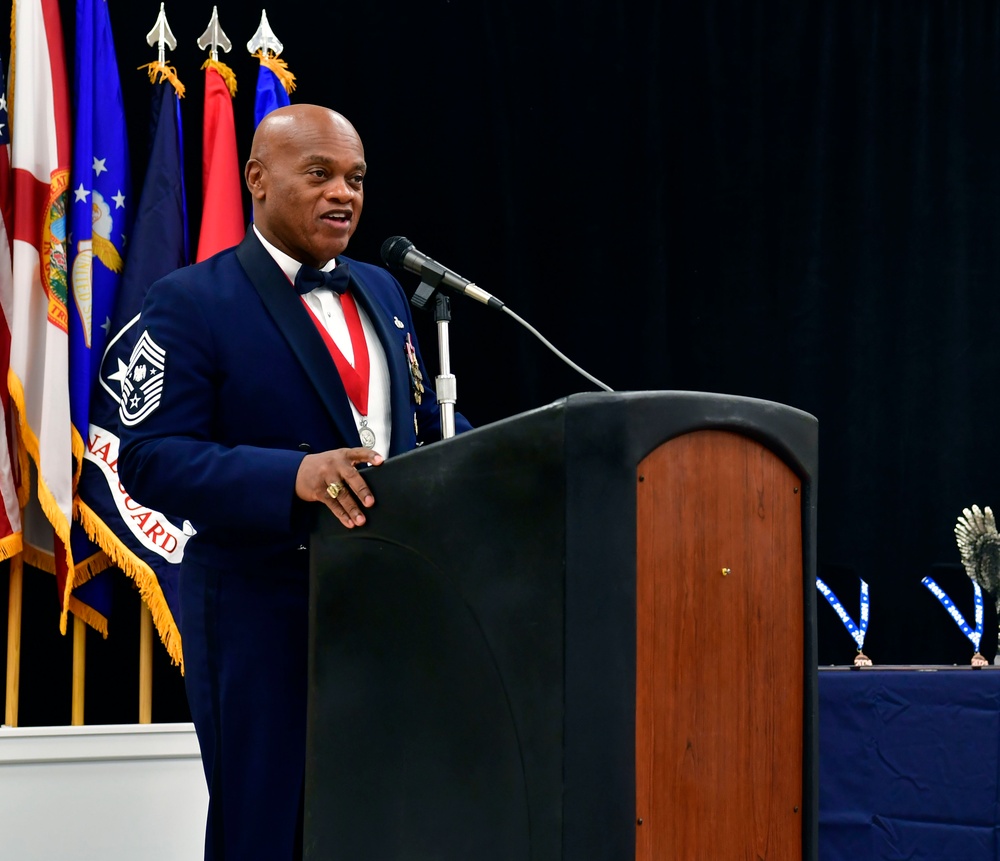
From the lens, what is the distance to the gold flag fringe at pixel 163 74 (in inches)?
111

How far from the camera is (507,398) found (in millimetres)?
3238

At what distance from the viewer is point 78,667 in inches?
108

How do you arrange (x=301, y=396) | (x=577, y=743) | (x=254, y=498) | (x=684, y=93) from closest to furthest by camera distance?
1. (x=577, y=743)
2. (x=254, y=498)
3. (x=301, y=396)
4. (x=684, y=93)

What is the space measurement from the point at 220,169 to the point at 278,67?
0.96 ft

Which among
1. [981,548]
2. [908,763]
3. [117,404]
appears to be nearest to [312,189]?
[117,404]

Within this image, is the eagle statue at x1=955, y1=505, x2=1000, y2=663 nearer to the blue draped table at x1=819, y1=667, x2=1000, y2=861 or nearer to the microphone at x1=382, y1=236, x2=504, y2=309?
the blue draped table at x1=819, y1=667, x2=1000, y2=861

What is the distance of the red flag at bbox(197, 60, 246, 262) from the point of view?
9.25ft

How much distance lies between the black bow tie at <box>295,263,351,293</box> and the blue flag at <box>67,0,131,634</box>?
1.28 m

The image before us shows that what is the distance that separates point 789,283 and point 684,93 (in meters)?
0.66

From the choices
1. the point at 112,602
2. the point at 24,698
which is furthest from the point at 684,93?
the point at 24,698

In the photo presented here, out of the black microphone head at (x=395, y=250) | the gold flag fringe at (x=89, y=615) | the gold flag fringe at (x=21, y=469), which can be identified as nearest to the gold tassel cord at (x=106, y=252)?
the gold flag fringe at (x=21, y=469)

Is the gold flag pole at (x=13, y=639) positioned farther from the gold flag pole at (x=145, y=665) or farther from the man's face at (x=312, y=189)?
the man's face at (x=312, y=189)

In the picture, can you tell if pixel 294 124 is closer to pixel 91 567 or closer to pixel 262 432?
pixel 262 432

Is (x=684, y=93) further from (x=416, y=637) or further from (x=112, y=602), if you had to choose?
(x=416, y=637)
